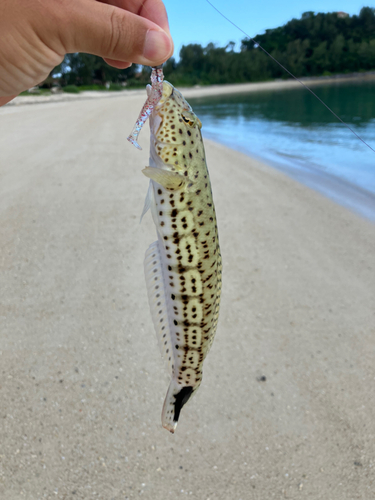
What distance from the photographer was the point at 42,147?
40.9ft

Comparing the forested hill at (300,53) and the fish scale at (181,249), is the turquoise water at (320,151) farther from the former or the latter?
the forested hill at (300,53)

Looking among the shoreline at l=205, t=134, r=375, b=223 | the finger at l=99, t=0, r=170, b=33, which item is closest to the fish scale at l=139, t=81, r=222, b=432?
the finger at l=99, t=0, r=170, b=33

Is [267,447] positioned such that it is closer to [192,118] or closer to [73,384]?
[73,384]

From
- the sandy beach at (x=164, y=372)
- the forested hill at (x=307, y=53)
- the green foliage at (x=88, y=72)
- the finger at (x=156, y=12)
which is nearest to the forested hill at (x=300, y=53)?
the forested hill at (x=307, y=53)

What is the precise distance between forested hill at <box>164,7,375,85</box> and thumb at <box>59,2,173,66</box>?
12367cm

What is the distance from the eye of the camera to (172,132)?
83.3 inches

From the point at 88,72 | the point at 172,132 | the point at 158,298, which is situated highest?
the point at 88,72

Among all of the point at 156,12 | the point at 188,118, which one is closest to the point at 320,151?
the point at 156,12

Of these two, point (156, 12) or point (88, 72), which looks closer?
point (156, 12)

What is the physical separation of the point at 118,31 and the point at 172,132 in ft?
2.46

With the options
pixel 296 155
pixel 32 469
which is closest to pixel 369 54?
pixel 296 155

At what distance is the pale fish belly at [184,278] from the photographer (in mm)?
2104

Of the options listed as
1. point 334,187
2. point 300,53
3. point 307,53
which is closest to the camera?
point 334,187

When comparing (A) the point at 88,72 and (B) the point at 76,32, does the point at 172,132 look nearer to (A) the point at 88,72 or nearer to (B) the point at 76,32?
(B) the point at 76,32
